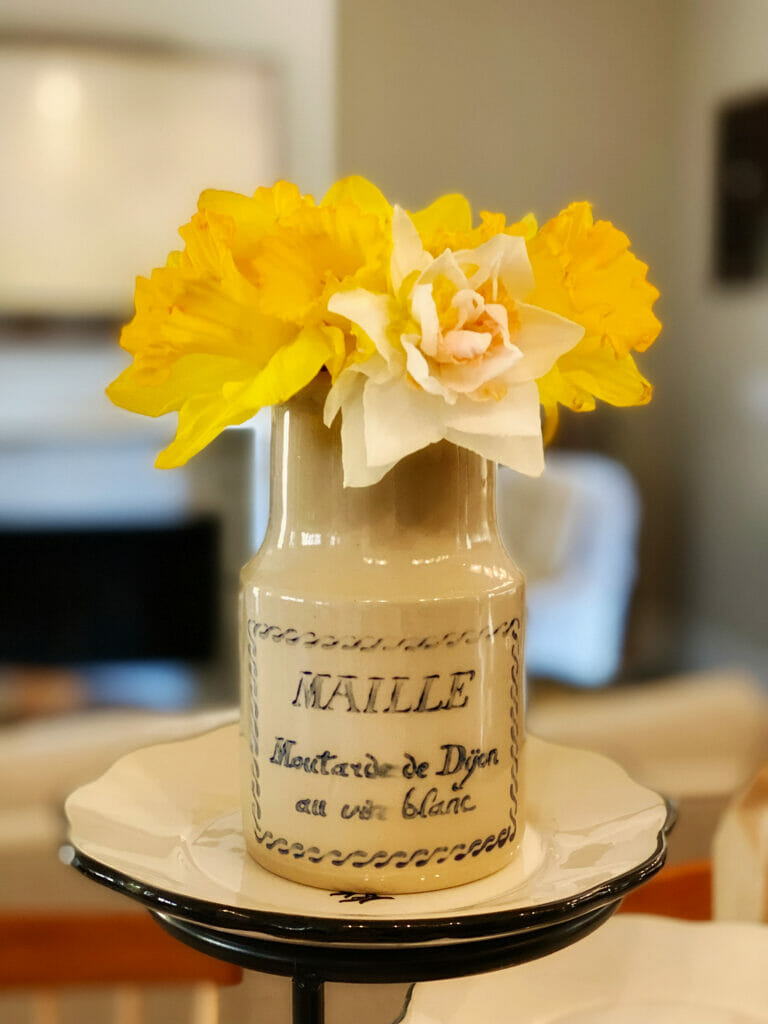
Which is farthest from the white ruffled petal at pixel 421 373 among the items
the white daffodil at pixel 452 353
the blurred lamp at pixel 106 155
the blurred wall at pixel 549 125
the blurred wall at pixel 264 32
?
the blurred wall at pixel 549 125

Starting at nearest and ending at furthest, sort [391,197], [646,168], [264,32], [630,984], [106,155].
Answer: [630,984], [106,155], [264,32], [391,197], [646,168]

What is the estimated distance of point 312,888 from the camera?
443 millimetres

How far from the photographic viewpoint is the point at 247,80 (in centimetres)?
351

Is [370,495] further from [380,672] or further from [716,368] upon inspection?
[716,368]

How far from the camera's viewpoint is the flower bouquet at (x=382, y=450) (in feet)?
1.28

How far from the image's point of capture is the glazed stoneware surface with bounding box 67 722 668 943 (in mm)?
398

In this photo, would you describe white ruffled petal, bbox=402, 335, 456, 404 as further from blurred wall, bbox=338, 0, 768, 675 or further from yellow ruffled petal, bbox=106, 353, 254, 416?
blurred wall, bbox=338, 0, 768, 675

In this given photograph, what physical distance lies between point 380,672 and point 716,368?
3880 millimetres

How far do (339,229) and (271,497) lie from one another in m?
0.13

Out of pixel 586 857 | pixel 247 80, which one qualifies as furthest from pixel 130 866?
pixel 247 80

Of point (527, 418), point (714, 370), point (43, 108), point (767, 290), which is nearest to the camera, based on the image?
point (527, 418)

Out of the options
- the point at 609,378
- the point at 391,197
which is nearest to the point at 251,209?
the point at 609,378

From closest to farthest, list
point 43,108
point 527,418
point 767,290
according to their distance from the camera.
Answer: point 527,418 → point 43,108 → point 767,290

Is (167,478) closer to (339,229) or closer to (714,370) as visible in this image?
(714,370)
